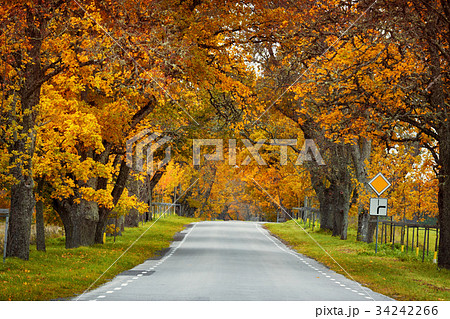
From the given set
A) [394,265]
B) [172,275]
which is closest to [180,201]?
[394,265]

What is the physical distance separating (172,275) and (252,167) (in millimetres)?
35110

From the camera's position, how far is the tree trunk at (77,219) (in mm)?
28734

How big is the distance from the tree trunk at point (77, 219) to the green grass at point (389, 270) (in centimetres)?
980

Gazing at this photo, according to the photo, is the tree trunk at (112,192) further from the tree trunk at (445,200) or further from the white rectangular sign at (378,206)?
the tree trunk at (445,200)

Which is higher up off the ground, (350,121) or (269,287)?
(350,121)

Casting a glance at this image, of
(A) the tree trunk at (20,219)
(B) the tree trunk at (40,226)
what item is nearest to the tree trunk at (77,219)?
(B) the tree trunk at (40,226)

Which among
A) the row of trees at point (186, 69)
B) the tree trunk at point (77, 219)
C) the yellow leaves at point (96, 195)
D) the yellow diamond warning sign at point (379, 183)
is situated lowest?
the tree trunk at point (77, 219)

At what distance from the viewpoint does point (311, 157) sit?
43.0 metres

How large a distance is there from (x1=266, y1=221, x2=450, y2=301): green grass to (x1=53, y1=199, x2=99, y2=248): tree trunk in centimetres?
980

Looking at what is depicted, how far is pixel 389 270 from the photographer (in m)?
22.2

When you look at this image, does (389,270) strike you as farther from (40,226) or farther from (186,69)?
(40,226)

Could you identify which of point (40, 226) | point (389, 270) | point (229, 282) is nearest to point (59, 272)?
point (229, 282)

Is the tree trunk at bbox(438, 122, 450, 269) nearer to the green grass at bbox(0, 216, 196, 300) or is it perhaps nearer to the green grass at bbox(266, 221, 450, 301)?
the green grass at bbox(266, 221, 450, 301)

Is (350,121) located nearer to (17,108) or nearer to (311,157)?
(17,108)
